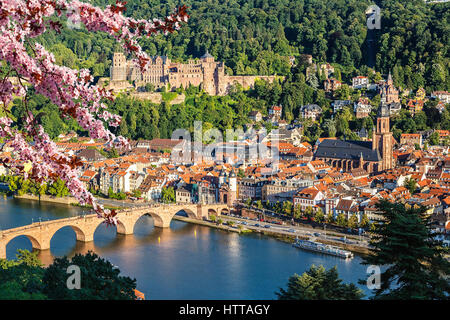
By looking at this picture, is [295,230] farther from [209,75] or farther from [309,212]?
[209,75]

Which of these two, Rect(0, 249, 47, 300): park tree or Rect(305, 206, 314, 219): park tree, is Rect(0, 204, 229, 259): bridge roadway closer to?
Rect(305, 206, 314, 219): park tree

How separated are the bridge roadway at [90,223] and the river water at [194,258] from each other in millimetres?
228

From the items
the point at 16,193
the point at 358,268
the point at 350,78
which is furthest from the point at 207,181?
the point at 350,78

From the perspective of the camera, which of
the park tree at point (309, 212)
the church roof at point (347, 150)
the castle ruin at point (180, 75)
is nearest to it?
the park tree at point (309, 212)

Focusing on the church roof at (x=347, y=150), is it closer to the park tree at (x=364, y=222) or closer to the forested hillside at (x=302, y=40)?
the park tree at (x=364, y=222)

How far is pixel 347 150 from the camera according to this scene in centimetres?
2136

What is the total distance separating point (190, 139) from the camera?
24875 millimetres

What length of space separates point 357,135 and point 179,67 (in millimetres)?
8783

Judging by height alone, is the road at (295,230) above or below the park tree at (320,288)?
below

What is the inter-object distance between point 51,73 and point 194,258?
10032 mm

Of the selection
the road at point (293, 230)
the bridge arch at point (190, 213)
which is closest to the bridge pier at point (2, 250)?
the bridge arch at point (190, 213)

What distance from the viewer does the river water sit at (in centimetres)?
1045

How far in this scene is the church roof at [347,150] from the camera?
2080 centimetres
